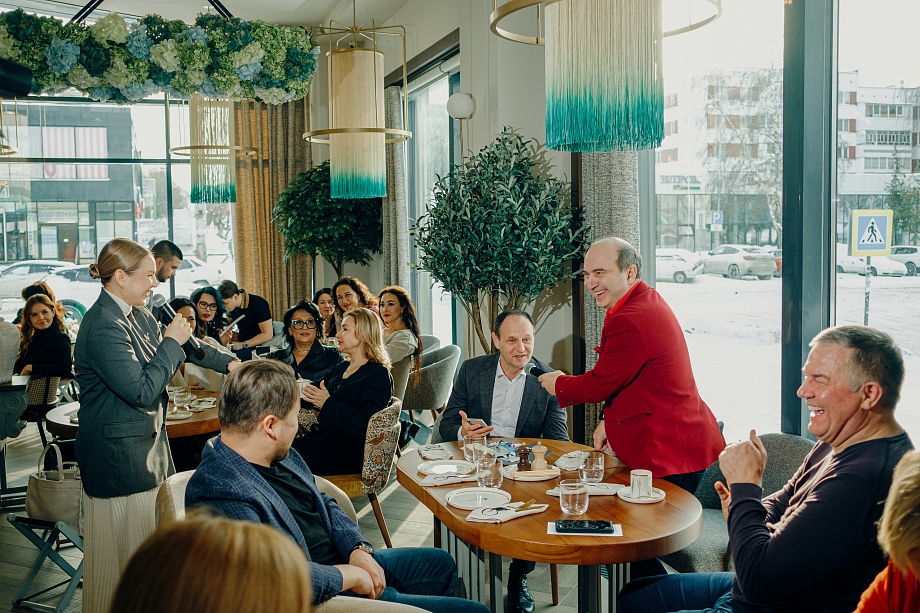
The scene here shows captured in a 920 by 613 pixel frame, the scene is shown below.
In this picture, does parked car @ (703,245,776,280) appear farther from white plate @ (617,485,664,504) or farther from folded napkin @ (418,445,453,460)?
folded napkin @ (418,445,453,460)

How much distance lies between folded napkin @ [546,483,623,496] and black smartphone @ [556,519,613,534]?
0.30 metres

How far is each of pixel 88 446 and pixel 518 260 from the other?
261cm

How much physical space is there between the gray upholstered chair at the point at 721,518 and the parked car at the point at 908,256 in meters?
0.87

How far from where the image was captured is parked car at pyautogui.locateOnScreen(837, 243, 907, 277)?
10.8 ft

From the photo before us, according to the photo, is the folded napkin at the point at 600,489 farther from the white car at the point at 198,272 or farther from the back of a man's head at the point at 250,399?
the white car at the point at 198,272

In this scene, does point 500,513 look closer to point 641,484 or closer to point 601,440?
point 641,484

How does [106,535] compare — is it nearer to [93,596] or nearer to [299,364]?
[93,596]

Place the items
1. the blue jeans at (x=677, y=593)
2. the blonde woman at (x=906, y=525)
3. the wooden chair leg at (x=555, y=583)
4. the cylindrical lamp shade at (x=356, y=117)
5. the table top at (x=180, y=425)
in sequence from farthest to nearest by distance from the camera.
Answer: the cylindrical lamp shade at (x=356, y=117) < the table top at (x=180, y=425) < the wooden chair leg at (x=555, y=583) < the blue jeans at (x=677, y=593) < the blonde woman at (x=906, y=525)

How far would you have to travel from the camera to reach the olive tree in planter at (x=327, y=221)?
8.66 m

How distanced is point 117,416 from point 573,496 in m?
1.88

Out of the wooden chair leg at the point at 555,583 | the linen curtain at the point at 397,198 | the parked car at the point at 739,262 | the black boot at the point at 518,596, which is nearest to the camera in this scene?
the black boot at the point at 518,596

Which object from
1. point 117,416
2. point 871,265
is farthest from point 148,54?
point 871,265

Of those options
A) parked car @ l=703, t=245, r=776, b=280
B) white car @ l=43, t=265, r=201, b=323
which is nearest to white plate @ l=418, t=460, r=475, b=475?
parked car @ l=703, t=245, r=776, b=280

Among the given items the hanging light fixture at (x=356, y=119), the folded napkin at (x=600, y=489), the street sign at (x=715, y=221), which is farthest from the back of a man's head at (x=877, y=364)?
the hanging light fixture at (x=356, y=119)
